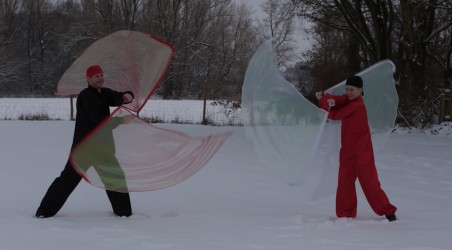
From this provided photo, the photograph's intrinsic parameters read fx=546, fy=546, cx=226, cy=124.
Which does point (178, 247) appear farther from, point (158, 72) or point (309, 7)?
point (309, 7)

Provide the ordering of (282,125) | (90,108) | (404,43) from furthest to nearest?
(404,43), (282,125), (90,108)

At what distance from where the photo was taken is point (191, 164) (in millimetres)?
5336

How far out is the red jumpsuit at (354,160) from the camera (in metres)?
5.41

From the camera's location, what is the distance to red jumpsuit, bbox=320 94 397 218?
5.41 m

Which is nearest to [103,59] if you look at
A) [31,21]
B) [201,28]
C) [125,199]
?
[125,199]

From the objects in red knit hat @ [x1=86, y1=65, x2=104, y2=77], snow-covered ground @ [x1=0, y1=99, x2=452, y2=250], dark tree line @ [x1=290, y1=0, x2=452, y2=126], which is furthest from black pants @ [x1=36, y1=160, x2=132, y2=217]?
dark tree line @ [x1=290, y1=0, x2=452, y2=126]

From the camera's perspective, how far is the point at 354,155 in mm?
5457

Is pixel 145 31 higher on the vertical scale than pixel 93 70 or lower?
higher

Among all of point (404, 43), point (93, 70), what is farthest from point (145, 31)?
point (93, 70)

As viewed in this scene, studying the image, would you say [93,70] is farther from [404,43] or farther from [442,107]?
[442,107]

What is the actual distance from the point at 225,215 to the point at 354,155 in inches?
59.0

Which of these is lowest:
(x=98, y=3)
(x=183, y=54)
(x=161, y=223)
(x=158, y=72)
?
(x=161, y=223)

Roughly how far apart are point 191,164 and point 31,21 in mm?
53146

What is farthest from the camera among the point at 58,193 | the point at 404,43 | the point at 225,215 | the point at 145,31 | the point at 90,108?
the point at 145,31
